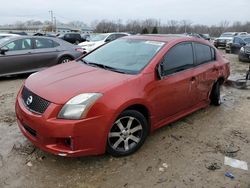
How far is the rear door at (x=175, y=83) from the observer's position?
13.8 feet

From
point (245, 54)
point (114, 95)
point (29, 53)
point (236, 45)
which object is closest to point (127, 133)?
point (114, 95)

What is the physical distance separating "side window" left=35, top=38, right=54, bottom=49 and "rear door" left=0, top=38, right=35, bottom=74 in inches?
9.2

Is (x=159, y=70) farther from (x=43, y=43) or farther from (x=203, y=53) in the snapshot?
(x=43, y=43)

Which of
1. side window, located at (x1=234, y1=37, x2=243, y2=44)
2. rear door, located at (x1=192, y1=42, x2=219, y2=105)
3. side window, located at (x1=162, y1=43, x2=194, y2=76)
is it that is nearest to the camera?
side window, located at (x1=162, y1=43, x2=194, y2=76)

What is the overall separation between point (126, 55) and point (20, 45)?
5549 mm

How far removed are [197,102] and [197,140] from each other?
0.94 meters

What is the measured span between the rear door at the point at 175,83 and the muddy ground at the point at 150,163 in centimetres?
49

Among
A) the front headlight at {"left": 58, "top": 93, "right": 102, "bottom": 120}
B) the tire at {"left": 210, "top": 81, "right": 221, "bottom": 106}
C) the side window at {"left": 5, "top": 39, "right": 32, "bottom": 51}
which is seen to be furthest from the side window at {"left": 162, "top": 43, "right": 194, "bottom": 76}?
the side window at {"left": 5, "top": 39, "right": 32, "bottom": 51}

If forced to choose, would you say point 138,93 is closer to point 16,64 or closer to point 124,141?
point 124,141

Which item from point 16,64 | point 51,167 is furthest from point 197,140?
point 16,64

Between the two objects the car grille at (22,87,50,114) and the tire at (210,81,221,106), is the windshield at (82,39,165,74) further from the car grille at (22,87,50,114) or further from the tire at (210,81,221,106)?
the tire at (210,81,221,106)

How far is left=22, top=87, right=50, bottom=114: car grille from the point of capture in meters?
3.42

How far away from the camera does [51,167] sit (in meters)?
3.61

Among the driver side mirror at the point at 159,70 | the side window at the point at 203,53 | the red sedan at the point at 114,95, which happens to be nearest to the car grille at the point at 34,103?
the red sedan at the point at 114,95
